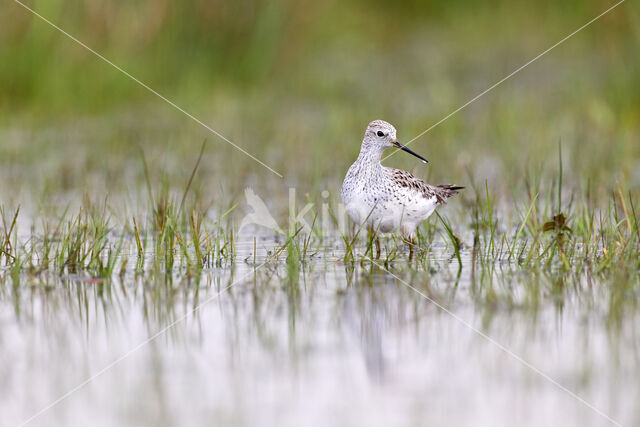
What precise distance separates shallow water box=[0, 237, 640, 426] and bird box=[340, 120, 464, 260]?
0.84 metres

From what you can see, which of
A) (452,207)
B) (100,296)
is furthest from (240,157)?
(100,296)

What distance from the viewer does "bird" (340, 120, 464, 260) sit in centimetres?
765

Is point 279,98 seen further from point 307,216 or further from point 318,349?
→ point 318,349

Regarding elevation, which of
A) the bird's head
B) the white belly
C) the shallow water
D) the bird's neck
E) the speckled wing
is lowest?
the shallow water

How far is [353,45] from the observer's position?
790 inches

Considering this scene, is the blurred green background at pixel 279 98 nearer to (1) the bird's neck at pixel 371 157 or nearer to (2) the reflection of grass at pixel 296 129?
(2) the reflection of grass at pixel 296 129

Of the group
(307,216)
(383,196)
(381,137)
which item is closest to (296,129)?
(307,216)

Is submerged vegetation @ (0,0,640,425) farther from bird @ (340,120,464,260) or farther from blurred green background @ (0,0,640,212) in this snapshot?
bird @ (340,120,464,260)

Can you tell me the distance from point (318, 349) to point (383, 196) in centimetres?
272

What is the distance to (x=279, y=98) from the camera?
51.4ft

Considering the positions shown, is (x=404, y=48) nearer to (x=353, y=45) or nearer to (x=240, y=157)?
(x=353, y=45)

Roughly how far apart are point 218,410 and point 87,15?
35.5 ft

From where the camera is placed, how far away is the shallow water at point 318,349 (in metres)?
4.31

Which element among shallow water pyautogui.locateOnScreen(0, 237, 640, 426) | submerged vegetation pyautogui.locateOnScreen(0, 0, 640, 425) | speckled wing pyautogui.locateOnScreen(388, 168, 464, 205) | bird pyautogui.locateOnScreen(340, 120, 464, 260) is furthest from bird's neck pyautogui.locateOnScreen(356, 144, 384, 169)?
shallow water pyautogui.locateOnScreen(0, 237, 640, 426)
